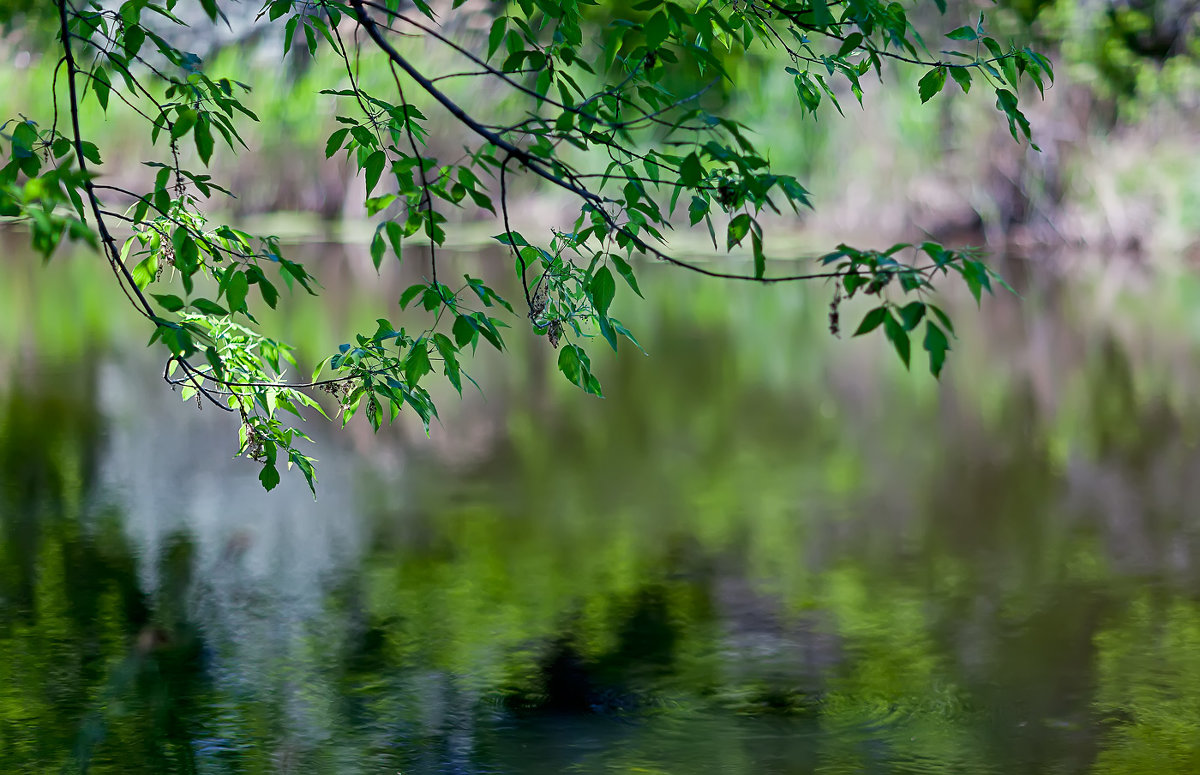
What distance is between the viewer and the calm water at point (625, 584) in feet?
13.5

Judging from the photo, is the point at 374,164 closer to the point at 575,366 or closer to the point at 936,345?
the point at 575,366

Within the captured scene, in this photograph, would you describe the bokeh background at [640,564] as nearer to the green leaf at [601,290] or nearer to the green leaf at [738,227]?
the green leaf at [601,290]

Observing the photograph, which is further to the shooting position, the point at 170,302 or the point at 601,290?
the point at 601,290

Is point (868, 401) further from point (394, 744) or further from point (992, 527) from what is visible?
point (394, 744)

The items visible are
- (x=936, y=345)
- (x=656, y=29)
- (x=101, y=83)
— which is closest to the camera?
(x=936, y=345)

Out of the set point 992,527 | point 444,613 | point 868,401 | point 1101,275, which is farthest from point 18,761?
point 1101,275

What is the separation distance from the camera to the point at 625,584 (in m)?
5.60

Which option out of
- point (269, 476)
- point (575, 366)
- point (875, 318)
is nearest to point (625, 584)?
point (269, 476)

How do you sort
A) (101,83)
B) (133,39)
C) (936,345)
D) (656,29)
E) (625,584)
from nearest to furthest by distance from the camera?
(936,345)
(656,29)
(133,39)
(101,83)
(625,584)

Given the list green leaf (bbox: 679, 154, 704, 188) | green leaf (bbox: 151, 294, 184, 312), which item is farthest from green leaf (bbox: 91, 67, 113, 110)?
green leaf (bbox: 679, 154, 704, 188)

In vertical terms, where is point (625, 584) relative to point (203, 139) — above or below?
below

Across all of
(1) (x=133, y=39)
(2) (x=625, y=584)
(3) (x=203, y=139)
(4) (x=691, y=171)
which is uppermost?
(1) (x=133, y=39)

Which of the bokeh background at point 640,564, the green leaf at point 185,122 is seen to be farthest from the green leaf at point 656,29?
the bokeh background at point 640,564

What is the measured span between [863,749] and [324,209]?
79.7ft
